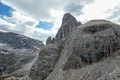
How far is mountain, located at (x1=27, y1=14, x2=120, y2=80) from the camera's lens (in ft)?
137

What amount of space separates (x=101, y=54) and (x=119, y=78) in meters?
14.6

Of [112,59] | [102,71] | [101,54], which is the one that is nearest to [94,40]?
[101,54]

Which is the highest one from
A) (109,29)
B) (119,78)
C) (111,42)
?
(109,29)

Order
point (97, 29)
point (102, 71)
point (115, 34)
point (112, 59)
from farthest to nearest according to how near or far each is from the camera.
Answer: point (97, 29) → point (115, 34) → point (112, 59) → point (102, 71)

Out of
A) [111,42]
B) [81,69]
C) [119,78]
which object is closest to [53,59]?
[81,69]

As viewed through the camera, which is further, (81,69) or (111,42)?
(111,42)

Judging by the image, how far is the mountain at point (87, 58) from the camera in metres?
41.8

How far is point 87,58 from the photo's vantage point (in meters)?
47.6

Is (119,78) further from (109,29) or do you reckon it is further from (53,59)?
(53,59)

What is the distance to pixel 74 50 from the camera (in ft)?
163

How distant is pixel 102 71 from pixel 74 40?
50.9ft

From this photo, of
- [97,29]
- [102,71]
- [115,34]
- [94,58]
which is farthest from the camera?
[97,29]

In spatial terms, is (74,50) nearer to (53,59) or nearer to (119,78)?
(53,59)

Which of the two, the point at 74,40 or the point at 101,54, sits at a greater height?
the point at 74,40
